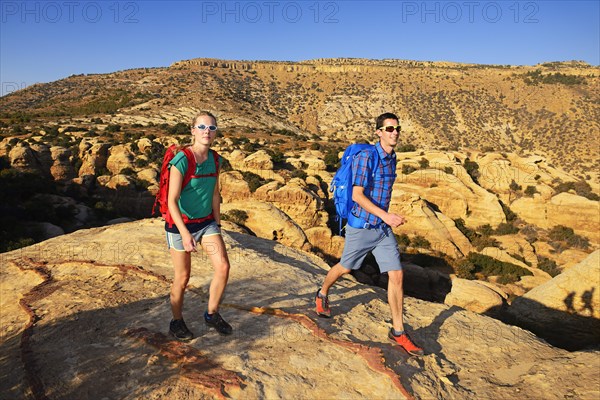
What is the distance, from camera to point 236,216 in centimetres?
1559

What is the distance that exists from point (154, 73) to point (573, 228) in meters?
75.6

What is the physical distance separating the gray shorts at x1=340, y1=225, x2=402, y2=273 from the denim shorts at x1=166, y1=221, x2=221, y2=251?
154 cm

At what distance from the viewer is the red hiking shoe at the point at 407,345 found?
4.18 metres

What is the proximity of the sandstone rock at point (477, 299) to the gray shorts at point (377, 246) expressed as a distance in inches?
282

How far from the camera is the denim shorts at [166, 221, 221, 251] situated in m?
3.67

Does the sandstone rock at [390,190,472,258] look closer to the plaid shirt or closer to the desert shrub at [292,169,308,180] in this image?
the desert shrub at [292,169,308,180]

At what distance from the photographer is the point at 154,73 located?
76562 mm

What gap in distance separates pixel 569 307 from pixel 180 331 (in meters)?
8.55

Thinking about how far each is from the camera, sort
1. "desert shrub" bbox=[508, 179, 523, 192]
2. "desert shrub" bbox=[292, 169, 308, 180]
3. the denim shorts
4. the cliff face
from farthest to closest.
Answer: "desert shrub" bbox=[508, 179, 523, 192]
"desert shrub" bbox=[292, 169, 308, 180]
the denim shorts
the cliff face

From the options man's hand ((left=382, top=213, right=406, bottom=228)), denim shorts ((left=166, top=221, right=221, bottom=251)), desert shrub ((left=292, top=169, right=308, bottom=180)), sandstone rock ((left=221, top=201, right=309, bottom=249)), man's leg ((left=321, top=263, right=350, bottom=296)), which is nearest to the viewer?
denim shorts ((left=166, top=221, right=221, bottom=251))

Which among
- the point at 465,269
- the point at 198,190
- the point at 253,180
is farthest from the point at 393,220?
the point at 253,180

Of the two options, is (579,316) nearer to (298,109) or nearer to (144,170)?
(144,170)

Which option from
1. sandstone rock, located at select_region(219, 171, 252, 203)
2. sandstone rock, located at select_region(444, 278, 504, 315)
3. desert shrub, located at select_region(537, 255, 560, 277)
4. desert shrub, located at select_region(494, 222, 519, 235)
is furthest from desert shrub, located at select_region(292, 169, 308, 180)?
sandstone rock, located at select_region(444, 278, 504, 315)

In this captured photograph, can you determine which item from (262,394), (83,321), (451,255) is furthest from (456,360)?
(451,255)
